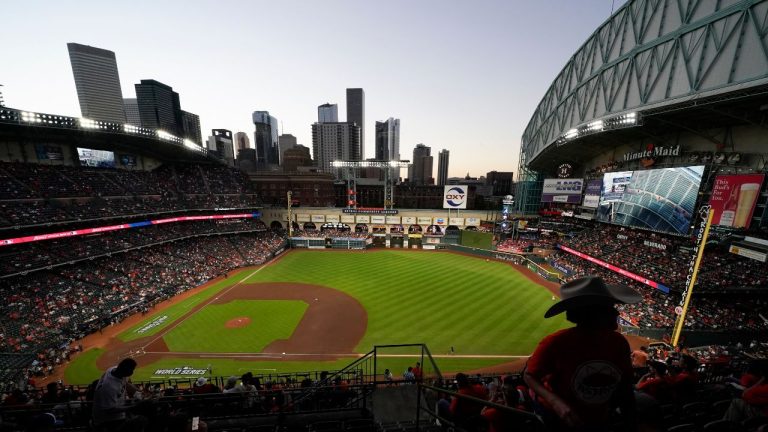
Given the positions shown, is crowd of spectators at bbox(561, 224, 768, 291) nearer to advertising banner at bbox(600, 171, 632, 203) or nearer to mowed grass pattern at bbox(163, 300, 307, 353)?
advertising banner at bbox(600, 171, 632, 203)

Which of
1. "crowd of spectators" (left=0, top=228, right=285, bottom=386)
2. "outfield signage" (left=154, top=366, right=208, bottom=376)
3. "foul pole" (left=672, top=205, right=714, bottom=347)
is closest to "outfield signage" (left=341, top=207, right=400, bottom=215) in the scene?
"crowd of spectators" (left=0, top=228, right=285, bottom=386)

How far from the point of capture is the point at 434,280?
35.3 meters

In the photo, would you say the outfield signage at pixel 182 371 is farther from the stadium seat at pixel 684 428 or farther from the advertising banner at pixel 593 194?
the advertising banner at pixel 593 194

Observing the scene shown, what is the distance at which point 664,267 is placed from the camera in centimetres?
2691

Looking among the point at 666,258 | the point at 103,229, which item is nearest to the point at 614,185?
the point at 666,258

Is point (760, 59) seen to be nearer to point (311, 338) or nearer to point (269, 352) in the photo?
point (311, 338)

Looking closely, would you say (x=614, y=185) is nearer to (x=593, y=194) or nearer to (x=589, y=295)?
(x=593, y=194)

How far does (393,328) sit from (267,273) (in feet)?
75.5

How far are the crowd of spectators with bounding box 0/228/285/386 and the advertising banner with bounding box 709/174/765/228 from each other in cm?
5056

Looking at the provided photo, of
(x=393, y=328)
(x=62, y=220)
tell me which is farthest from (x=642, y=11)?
(x=62, y=220)

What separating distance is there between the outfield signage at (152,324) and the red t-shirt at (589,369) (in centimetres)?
3136

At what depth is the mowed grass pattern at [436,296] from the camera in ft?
73.3

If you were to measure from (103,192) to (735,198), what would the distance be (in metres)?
66.4

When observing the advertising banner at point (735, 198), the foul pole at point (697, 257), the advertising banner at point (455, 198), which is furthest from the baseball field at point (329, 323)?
the advertising banner at point (455, 198)
